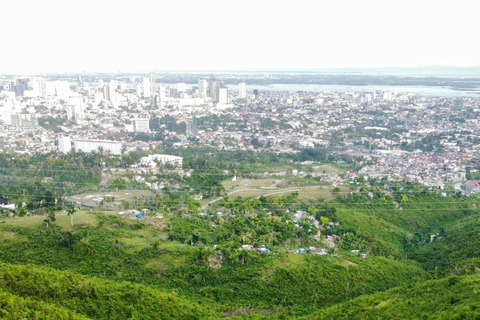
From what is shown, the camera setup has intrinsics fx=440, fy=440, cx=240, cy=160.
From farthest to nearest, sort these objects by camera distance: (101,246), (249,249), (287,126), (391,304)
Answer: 1. (287,126)
2. (249,249)
3. (101,246)
4. (391,304)

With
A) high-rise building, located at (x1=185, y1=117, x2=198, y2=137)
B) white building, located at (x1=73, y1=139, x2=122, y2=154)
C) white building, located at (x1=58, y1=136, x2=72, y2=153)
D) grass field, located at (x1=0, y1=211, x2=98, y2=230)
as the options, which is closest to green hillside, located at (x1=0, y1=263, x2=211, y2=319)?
grass field, located at (x1=0, y1=211, x2=98, y2=230)

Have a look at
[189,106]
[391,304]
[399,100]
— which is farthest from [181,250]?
[399,100]

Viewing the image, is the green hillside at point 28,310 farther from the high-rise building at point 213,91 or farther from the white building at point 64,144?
the high-rise building at point 213,91

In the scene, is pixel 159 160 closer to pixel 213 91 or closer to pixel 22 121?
pixel 22 121

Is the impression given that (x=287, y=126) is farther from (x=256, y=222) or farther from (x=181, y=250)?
(x=181, y=250)

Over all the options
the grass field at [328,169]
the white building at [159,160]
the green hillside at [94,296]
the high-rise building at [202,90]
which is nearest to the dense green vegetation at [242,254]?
the green hillside at [94,296]

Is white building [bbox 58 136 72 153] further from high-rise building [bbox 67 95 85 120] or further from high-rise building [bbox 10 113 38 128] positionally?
high-rise building [bbox 67 95 85 120]
